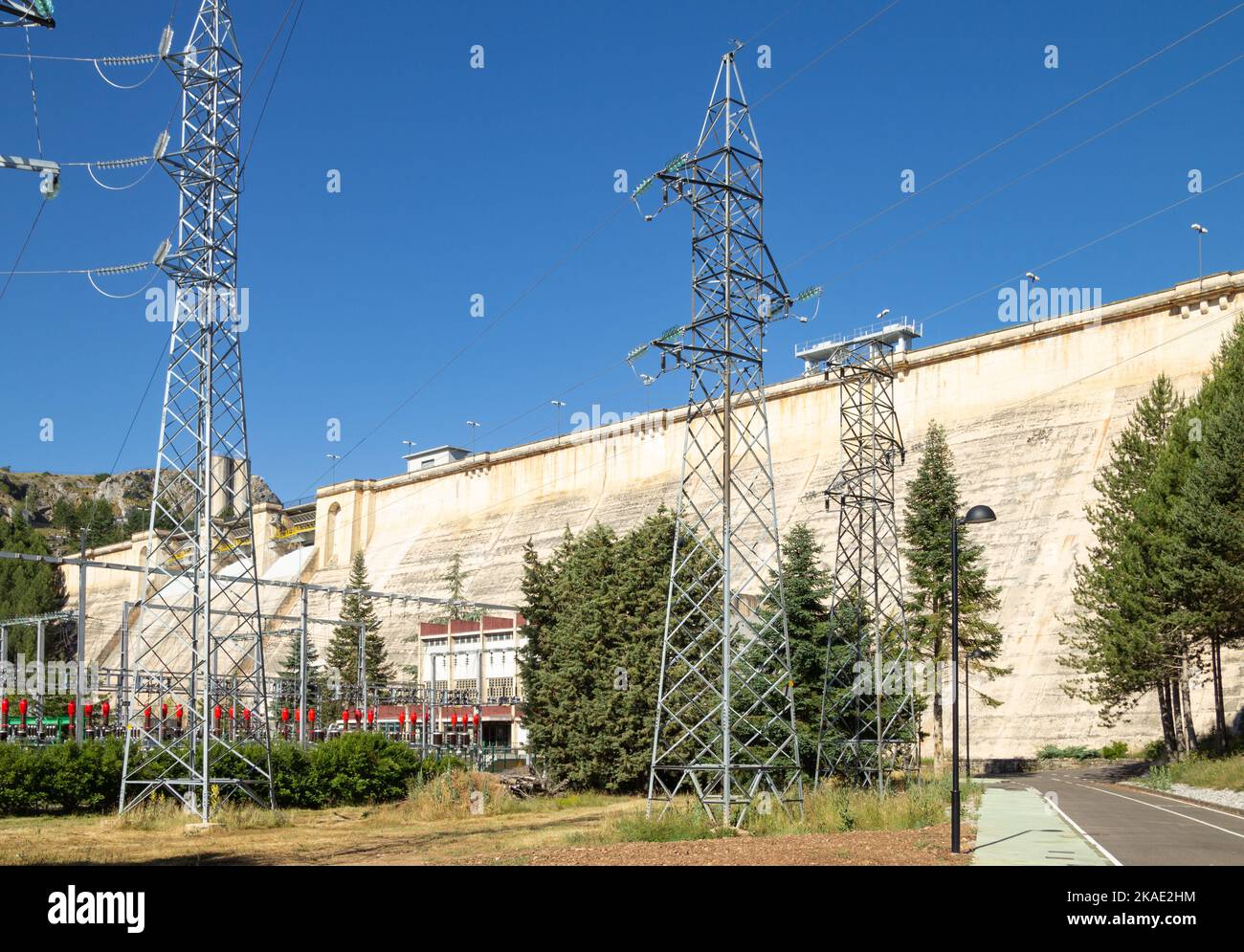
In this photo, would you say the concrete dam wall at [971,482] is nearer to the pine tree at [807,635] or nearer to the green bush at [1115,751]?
the green bush at [1115,751]

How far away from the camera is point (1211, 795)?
96.3 ft

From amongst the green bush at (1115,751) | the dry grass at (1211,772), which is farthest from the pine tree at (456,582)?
the dry grass at (1211,772)

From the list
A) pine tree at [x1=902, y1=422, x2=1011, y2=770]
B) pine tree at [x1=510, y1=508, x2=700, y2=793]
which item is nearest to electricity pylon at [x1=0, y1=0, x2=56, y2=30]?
pine tree at [x1=510, y1=508, x2=700, y2=793]

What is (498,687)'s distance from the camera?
60.6m

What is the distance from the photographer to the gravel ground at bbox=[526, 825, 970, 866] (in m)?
14.6

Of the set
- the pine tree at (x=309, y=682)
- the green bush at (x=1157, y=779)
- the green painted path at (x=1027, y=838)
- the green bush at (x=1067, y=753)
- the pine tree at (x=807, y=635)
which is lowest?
the green bush at (x=1067, y=753)

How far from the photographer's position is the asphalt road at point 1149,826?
15.4 m

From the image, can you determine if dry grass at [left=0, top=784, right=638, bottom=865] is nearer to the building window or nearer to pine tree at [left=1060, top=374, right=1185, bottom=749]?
pine tree at [left=1060, top=374, right=1185, bottom=749]

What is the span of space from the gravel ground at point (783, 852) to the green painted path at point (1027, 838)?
60 cm

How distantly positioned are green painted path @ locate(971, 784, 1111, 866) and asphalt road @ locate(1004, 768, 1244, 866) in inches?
13.5

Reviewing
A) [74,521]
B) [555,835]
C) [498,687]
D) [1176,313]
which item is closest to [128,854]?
[555,835]

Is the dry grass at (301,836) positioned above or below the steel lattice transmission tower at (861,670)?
below

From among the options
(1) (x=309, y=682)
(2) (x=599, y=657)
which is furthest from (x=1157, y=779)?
(1) (x=309, y=682)

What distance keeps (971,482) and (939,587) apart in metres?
17.0
